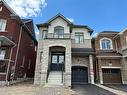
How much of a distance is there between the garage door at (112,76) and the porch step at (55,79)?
312 inches

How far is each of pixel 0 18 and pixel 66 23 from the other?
9107 mm

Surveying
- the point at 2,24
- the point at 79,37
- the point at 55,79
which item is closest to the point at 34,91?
the point at 55,79

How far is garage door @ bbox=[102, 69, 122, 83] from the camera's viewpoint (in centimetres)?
1942

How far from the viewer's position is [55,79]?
14.9 metres

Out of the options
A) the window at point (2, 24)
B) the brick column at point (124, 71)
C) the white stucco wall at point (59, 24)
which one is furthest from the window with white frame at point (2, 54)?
the brick column at point (124, 71)

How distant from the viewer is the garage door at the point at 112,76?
63.7 ft

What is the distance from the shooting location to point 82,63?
19.1 m

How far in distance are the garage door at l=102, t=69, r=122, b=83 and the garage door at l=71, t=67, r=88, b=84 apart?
3032 mm

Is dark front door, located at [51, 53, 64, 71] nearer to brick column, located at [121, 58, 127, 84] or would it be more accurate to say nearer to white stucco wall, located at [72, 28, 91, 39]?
white stucco wall, located at [72, 28, 91, 39]

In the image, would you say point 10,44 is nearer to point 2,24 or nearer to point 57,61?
point 2,24

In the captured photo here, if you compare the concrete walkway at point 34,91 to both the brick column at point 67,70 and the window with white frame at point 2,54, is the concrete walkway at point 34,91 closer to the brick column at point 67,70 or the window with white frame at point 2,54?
the brick column at point 67,70

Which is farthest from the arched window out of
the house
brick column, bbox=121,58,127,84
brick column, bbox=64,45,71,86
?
brick column, bbox=121,58,127,84

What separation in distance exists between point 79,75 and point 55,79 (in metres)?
5.45

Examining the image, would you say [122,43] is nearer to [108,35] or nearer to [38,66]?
[108,35]
